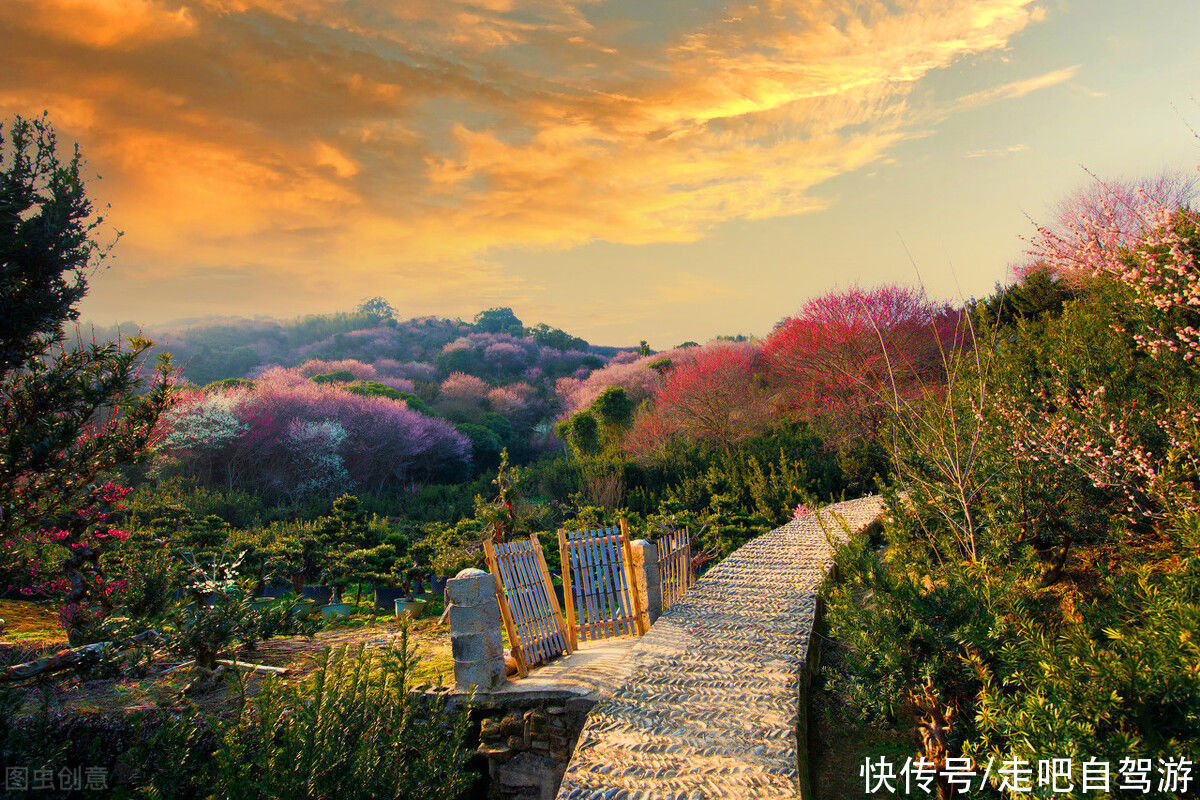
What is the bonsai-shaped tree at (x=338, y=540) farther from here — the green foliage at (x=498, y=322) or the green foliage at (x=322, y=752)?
the green foliage at (x=498, y=322)

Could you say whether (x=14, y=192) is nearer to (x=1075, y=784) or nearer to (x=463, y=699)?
(x=463, y=699)

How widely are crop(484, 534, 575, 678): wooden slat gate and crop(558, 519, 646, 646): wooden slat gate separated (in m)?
0.21

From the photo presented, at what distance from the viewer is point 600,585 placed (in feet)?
21.1

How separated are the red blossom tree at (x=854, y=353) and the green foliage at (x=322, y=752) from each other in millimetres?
10922

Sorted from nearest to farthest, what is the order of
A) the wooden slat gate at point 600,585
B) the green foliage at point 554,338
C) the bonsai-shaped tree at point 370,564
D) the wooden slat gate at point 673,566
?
the wooden slat gate at point 600,585, the wooden slat gate at point 673,566, the bonsai-shaped tree at point 370,564, the green foliage at point 554,338

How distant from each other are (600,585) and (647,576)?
51 cm

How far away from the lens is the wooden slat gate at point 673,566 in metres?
6.98

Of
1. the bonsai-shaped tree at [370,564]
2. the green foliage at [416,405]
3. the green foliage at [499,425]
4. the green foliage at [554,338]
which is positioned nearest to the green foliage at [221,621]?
the bonsai-shaped tree at [370,564]

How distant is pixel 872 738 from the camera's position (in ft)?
13.3

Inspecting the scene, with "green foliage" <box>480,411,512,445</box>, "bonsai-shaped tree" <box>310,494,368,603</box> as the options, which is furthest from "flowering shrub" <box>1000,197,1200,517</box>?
"green foliage" <box>480,411,512,445</box>

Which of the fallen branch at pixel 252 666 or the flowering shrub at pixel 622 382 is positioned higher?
the flowering shrub at pixel 622 382

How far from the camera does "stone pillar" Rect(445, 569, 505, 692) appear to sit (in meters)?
4.95

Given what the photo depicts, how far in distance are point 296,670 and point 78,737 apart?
1640 millimetres

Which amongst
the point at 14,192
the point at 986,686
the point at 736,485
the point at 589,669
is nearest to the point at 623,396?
the point at 736,485
